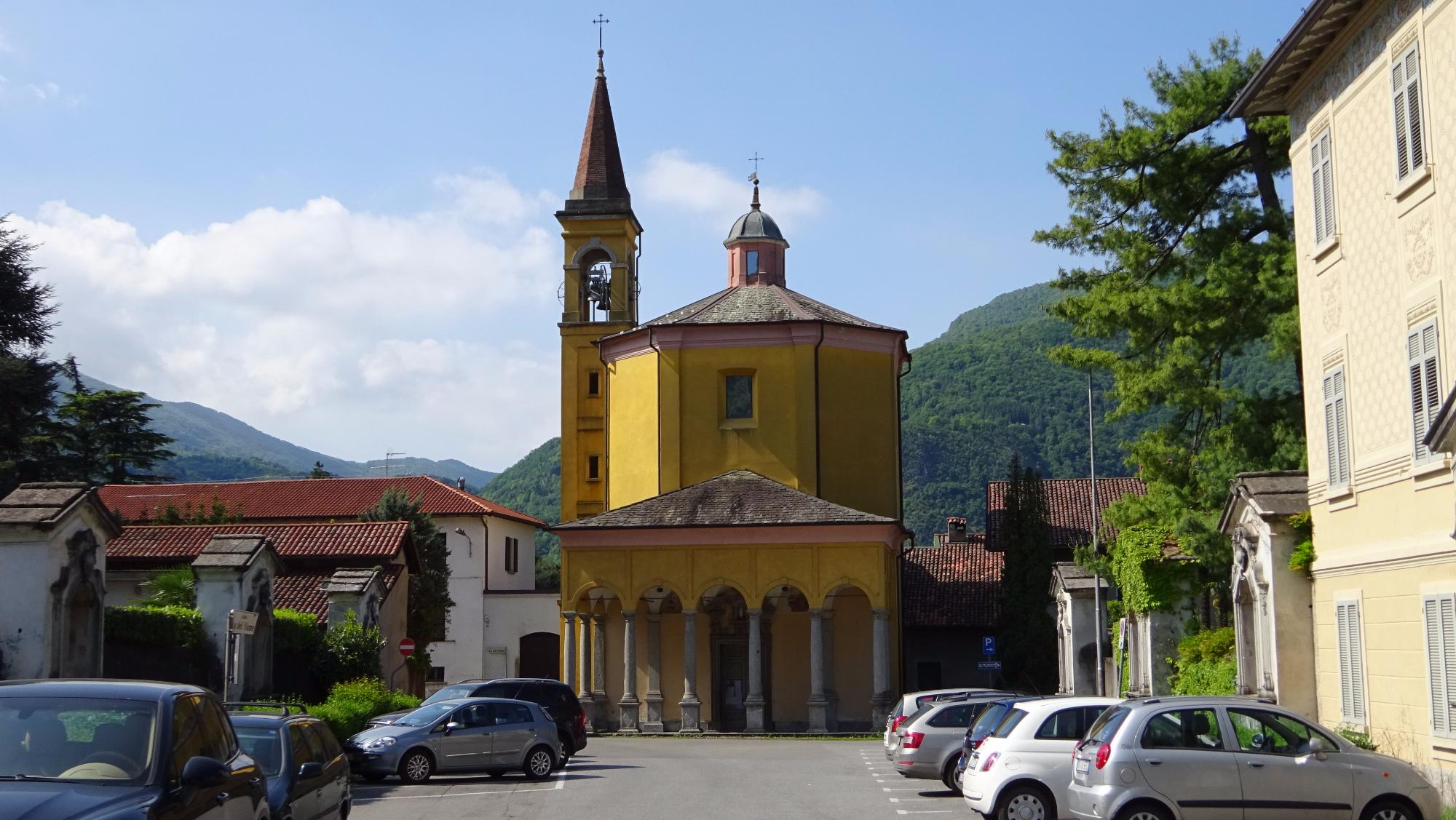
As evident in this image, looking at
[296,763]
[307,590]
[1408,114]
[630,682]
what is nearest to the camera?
[296,763]

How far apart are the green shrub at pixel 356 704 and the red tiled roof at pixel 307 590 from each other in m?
2.34

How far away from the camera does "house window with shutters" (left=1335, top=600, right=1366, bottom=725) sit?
18.2 metres

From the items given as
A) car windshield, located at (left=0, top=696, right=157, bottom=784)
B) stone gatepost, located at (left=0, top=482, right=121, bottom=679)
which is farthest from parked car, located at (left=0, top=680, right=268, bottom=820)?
stone gatepost, located at (left=0, top=482, right=121, bottom=679)

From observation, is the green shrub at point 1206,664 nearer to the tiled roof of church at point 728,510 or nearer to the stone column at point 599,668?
the tiled roof of church at point 728,510

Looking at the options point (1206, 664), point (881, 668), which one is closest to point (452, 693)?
point (1206, 664)

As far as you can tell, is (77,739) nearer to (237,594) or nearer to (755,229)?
(237,594)

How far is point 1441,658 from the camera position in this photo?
51.3ft

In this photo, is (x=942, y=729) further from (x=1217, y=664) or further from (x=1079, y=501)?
(x=1079, y=501)

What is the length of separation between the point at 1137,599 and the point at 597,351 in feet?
86.7

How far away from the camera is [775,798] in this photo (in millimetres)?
19484

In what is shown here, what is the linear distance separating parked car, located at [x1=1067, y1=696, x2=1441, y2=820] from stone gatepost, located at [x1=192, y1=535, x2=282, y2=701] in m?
13.1

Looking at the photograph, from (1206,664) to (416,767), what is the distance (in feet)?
43.6

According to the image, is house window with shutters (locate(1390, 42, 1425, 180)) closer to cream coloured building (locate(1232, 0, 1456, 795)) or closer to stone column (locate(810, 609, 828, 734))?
cream coloured building (locate(1232, 0, 1456, 795))

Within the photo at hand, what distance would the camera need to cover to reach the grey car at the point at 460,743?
21.8 metres
